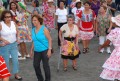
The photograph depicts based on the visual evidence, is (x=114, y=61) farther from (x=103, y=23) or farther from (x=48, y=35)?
(x=103, y=23)

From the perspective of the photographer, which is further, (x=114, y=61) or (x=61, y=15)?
(x=61, y=15)

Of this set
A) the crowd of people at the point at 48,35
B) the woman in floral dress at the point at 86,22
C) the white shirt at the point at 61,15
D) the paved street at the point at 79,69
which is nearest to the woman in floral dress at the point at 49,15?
the crowd of people at the point at 48,35

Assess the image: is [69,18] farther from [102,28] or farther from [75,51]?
[102,28]

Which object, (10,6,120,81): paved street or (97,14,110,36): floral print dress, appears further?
(97,14,110,36): floral print dress

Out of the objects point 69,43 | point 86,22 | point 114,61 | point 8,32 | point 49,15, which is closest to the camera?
point 114,61

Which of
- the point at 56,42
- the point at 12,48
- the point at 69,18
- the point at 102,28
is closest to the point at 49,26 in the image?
the point at 56,42

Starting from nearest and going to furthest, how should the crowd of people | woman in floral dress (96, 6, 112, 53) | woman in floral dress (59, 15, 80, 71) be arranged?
the crowd of people, woman in floral dress (59, 15, 80, 71), woman in floral dress (96, 6, 112, 53)

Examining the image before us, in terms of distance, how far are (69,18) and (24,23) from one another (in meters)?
1.64

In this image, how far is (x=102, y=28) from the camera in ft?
36.1

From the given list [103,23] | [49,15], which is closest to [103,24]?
[103,23]

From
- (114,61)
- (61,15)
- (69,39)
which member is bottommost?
(114,61)

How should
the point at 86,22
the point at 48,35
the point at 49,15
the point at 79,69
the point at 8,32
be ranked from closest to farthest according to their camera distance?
the point at 48,35
the point at 8,32
the point at 79,69
the point at 86,22
the point at 49,15

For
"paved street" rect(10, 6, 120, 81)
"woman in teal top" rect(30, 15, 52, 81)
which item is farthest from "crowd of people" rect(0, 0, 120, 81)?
"paved street" rect(10, 6, 120, 81)

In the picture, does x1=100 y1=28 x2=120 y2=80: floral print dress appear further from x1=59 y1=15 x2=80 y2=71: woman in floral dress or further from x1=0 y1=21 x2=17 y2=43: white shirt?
x1=0 y1=21 x2=17 y2=43: white shirt
